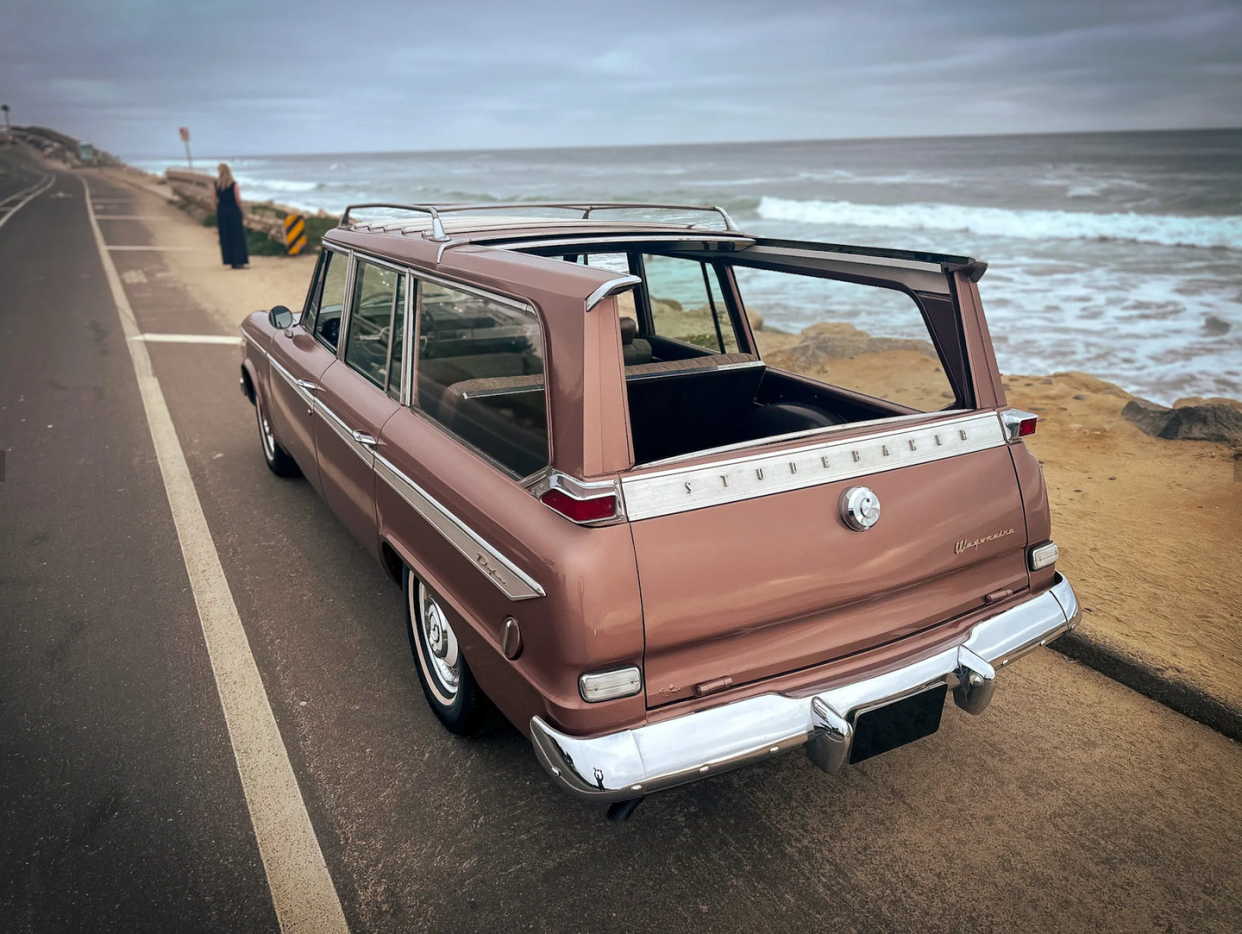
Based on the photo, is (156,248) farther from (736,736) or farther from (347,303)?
(736,736)

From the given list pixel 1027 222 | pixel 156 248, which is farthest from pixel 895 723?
pixel 1027 222

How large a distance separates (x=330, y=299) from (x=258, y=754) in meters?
2.23

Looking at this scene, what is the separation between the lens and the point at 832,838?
2.56 metres

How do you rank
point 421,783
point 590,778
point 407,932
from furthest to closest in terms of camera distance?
point 421,783
point 407,932
point 590,778

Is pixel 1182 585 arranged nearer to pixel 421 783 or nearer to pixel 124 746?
pixel 421 783

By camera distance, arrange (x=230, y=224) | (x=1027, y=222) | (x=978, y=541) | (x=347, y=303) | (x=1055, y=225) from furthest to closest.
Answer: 1. (x=1027, y=222)
2. (x=1055, y=225)
3. (x=230, y=224)
4. (x=347, y=303)
5. (x=978, y=541)

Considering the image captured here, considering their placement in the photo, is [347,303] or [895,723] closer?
[895,723]

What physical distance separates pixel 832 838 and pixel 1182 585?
94.3 inches

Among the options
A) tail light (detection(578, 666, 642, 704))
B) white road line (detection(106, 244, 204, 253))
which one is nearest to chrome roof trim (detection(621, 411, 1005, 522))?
tail light (detection(578, 666, 642, 704))

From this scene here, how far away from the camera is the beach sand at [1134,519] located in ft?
11.1

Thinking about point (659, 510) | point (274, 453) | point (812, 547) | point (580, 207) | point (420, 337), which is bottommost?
point (274, 453)

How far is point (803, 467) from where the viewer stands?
7.63 ft

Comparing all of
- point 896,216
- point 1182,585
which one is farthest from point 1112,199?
point 1182,585

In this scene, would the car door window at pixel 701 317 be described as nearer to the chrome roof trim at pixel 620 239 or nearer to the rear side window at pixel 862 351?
the rear side window at pixel 862 351
